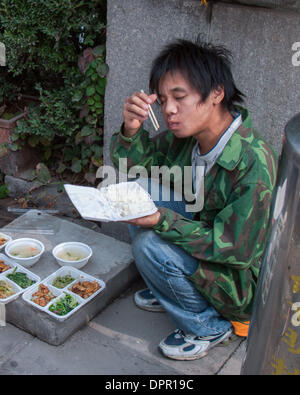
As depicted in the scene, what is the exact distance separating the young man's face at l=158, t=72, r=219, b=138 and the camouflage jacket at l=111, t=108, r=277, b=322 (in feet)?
0.69

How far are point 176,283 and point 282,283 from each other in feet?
3.47

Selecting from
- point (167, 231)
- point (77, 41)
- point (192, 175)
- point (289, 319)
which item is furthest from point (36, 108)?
point (289, 319)

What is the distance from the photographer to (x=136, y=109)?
2.60 meters

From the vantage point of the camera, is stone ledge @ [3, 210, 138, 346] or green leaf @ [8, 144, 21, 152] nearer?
stone ledge @ [3, 210, 138, 346]

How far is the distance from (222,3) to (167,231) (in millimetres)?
1477

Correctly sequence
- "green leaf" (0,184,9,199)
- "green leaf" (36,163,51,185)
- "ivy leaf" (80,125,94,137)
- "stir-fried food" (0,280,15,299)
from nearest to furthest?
"stir-fried food" (0,280,15,299), "ivy leaf" (80,125,94,137), "green leaf" (36,163,51,185), "green leaf" (0,184,9,199)

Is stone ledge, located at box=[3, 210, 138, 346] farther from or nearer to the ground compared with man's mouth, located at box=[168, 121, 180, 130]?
nearer to the ground

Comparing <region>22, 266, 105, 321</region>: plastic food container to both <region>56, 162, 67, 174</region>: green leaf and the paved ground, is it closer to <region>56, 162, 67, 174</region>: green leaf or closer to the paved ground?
the paved ground

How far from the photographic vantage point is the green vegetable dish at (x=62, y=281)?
111 inches

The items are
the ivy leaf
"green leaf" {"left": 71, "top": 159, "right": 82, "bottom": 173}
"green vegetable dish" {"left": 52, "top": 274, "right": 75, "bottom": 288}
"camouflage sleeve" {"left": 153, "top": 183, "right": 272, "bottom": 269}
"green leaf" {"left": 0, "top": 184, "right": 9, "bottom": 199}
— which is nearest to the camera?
"camouflage sleeve" {"left": 153, "top": 183, "right": 272, "bottom": 269}

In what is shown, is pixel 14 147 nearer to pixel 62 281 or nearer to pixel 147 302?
pixel 62 281

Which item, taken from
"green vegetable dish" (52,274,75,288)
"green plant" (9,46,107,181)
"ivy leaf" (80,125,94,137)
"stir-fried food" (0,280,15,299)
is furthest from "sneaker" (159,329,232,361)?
"ivy leaf" (80,125,94,137)

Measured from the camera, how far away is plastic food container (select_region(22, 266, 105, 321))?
2.59 meters
